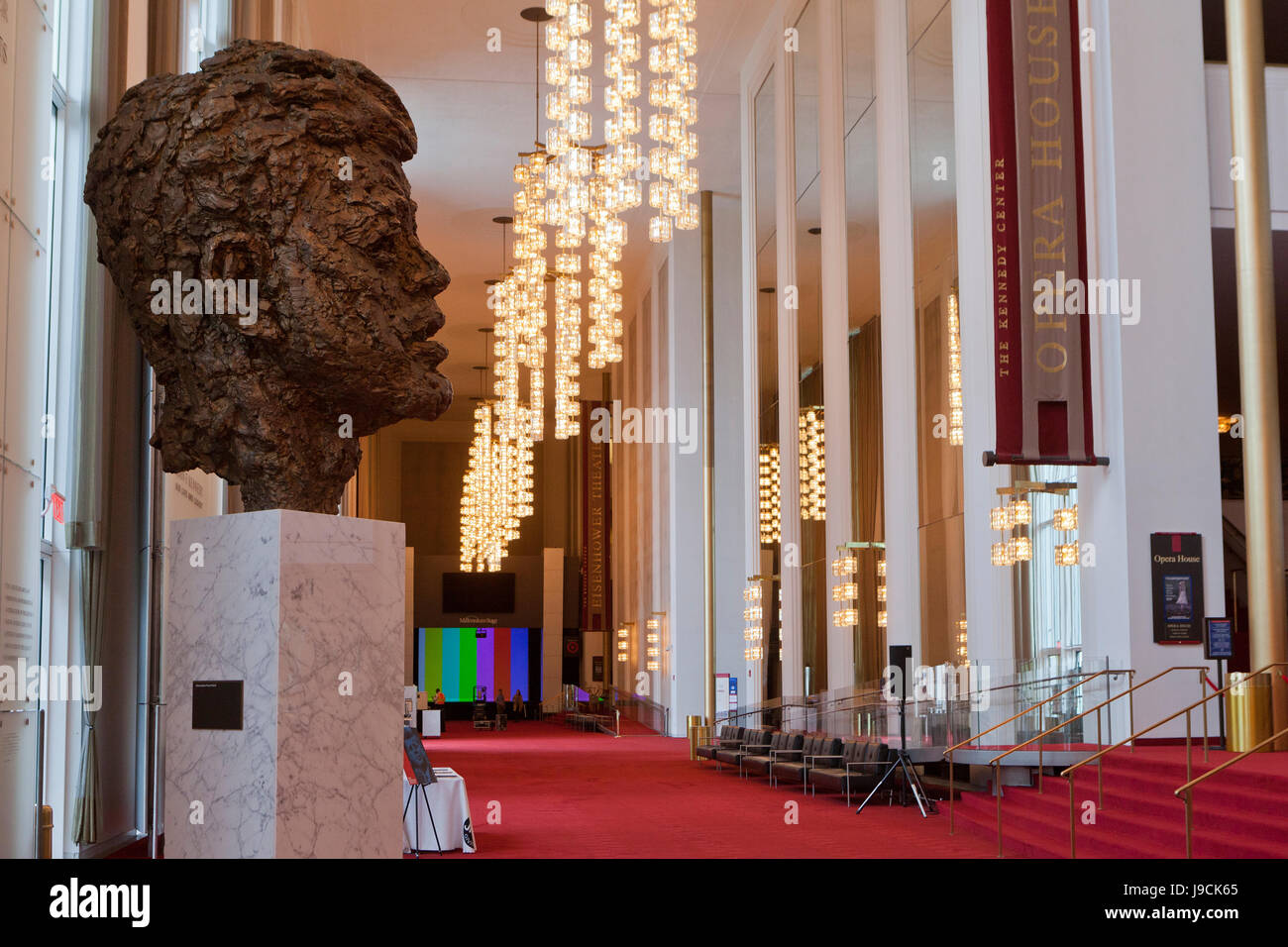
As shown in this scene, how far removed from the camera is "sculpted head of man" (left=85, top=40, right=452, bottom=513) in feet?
22.5

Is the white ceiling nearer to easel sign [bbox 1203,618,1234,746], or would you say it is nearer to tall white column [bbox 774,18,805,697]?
tall white column [bbox 774,18,805,697]

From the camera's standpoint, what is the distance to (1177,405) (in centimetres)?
1236

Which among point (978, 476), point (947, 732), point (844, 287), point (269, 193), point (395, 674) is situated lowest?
point (947, 732)

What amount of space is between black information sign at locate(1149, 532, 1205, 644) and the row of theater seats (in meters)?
3.33

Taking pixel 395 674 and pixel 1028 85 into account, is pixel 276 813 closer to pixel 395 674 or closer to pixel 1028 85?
pixel 395 674

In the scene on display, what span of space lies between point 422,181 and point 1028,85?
53.8ft

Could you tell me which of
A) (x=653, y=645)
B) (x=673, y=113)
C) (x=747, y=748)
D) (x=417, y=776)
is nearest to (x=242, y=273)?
(x=417, y=776)

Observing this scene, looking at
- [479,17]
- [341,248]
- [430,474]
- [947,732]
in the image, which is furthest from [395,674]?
[430,474]

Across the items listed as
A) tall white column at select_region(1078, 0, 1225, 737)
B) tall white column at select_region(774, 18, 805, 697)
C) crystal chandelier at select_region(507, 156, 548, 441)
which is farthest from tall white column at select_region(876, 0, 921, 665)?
crystal chandelier at select_region(507, 156, 548, 441)

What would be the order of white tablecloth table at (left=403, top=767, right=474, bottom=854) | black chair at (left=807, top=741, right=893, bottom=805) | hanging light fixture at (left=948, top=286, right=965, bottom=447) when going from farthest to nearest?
hanging light fixture at (left=948, top=286, right=965, bottom=447)
black chair at (left=807, top=741, right=893, bottom=805)
white tablecloth table at (left=403, top=767, right=474, bottom=854)

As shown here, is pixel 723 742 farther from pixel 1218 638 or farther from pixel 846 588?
pixel 1218 638

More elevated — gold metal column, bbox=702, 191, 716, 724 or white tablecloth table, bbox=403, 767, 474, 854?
gold metal column, bbox=702, 191, 716, 724

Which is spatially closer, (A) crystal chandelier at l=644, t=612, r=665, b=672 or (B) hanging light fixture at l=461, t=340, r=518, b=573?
(B) hanging light fixture at l=461, t=340, r=518, b=573

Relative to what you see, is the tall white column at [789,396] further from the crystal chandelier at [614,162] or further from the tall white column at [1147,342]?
the tall white column at [1147,342]
